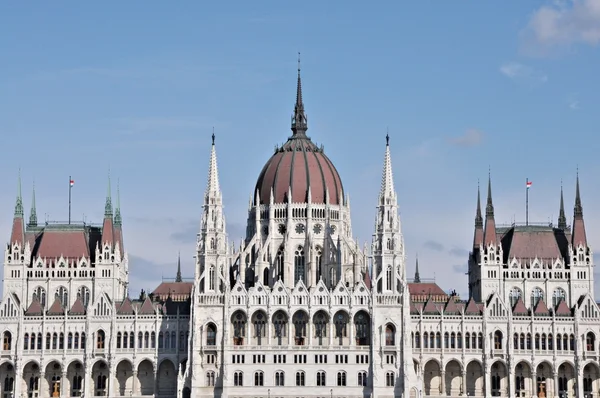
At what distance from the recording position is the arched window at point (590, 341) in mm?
194125

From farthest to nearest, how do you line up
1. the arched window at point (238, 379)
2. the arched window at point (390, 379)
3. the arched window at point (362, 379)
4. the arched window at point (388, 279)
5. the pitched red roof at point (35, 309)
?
the pitched red roof at point (35, 309) < the arched window at point (388, 279) < the arched window at point (238, 379) < the arched window at point (362, 379) < the arched window at point (390, 379)

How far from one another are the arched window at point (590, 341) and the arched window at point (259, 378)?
4087cm

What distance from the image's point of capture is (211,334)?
18825cm

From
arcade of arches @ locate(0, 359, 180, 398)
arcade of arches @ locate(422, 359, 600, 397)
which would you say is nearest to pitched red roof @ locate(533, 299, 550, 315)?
arcade of arches @ locate(422, 359, 600, 397)

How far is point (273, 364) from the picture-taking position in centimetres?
18700

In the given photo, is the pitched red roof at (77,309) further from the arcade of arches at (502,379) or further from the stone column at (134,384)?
the arcade of arches at (502,379)

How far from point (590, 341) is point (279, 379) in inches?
1561

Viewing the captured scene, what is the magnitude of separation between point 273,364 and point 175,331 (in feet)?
46.7

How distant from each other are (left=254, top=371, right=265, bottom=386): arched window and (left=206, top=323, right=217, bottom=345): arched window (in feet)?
21.1

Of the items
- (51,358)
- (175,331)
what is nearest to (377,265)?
(175,331)

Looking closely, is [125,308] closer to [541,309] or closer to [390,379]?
[390,379]

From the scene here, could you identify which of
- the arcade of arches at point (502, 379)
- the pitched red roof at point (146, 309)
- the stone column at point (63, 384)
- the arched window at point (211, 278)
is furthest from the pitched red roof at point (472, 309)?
the stone column at point (63, 384)

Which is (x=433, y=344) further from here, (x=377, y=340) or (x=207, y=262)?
(x=207, y=262)

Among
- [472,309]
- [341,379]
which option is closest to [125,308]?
[341,379]
